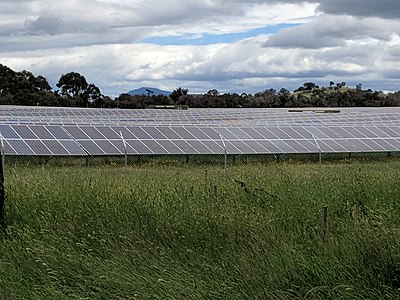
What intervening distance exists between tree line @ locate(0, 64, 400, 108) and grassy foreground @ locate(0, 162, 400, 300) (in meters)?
64.6

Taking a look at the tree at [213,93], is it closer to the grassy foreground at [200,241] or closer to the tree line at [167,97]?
the tree line at [167,97]

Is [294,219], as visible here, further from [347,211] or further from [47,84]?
[47,84]

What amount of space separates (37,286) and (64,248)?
1.27 meters

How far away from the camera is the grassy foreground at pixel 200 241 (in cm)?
752

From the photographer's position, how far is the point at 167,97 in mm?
86125

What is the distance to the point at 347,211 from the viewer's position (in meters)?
11.4

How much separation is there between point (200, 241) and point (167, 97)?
77048 mm

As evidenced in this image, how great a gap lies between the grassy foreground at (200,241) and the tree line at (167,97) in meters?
64.6

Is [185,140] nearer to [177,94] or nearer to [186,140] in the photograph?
[186,140]

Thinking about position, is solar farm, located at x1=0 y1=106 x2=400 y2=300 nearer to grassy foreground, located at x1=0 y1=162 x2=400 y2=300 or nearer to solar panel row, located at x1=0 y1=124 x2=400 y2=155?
grassy foreground, located at x1=0 y1=162 x2=400 y2=300

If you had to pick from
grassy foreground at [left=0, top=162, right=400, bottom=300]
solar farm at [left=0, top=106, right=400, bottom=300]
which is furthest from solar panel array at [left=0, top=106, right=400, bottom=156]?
grassy foreground at [left=0, top=162, right=400, bottom=300]

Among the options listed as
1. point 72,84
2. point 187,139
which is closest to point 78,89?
point 72,84

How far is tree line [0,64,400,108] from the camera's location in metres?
76.8

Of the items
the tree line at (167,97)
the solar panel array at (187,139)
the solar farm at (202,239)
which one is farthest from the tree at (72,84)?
the solar farm at (202,239)
